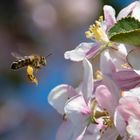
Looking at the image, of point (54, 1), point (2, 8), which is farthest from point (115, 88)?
point (54, 1)

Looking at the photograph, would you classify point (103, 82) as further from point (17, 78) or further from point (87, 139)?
point (17, 78)

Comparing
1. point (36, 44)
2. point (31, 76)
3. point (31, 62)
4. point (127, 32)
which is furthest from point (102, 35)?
point (36, 44)

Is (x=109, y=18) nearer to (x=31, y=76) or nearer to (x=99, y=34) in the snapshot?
(x=99, y=34)

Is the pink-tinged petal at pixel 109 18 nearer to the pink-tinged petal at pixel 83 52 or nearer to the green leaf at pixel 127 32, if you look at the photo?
the pink-tinged petal at pixel 83 52

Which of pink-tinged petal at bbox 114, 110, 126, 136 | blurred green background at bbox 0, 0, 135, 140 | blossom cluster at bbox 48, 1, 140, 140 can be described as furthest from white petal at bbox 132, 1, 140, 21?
blurred green background at bbox 0, 0, 135, 140

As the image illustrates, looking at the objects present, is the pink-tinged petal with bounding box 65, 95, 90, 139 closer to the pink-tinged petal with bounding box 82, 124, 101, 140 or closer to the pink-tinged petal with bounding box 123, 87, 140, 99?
the pink-tinged petal with bounding box 82, 124, 101, 140

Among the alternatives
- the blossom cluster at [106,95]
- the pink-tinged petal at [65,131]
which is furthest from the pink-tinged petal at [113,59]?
the pink-tinged petal at [65,131]
